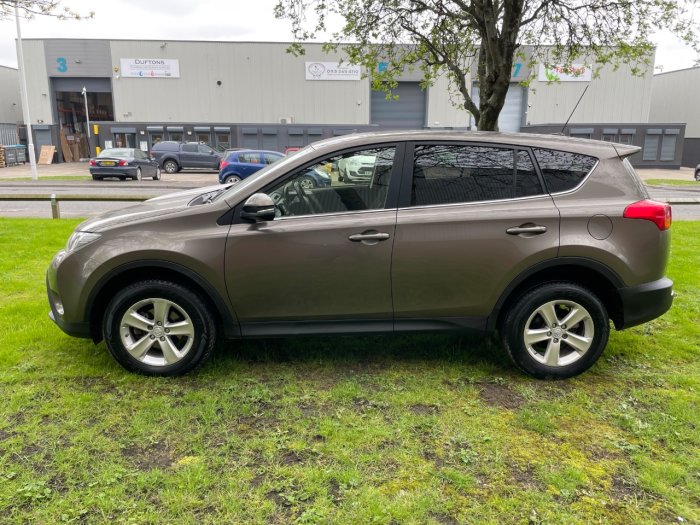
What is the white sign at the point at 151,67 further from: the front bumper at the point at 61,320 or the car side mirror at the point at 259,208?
the car side mirror at the point at 259,208

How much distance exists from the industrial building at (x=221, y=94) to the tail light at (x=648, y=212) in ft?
113

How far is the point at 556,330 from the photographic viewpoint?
3684mm

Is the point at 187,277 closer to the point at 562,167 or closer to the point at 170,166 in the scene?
the point at 562,167

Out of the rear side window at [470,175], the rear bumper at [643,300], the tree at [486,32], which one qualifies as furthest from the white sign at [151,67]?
the rear bumper at [643,300]

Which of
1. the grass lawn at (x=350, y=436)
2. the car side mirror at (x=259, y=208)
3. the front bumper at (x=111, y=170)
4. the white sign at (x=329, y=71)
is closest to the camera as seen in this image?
the grass lawn at (x=350, y=436)

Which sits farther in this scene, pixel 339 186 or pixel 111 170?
pixel 111 170

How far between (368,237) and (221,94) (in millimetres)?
36661

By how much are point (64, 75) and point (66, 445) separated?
41.9m

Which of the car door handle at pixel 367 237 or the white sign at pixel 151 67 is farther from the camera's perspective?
the white sign at pixel 151 67

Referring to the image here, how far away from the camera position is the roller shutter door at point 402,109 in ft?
126

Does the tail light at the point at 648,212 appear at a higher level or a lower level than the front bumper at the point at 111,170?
higher

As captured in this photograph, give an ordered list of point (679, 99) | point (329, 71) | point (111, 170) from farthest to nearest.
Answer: point (679, 99) → point (329, 71) → point (111, 170)

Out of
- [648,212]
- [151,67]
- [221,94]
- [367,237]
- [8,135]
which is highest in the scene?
[151,67]

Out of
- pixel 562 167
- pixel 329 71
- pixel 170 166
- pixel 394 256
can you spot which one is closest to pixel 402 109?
pixel 329 71
